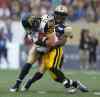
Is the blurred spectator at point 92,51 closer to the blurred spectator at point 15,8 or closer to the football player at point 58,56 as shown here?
the blurred spectator at point 15,8

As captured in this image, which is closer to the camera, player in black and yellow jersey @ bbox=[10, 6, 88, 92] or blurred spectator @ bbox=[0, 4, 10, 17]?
player in black and yellow jersey @ bbox=[10, 6, 88, 92]

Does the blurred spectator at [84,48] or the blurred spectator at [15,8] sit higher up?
the blurred spectator at [15,8]

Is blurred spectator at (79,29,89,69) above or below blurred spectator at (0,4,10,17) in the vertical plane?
below

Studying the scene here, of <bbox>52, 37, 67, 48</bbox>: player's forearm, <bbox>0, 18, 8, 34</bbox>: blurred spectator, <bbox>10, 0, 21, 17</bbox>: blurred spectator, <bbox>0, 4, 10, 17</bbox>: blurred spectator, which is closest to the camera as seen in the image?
<bbox>52, 37, 67, 48</bbox>: player's forearm

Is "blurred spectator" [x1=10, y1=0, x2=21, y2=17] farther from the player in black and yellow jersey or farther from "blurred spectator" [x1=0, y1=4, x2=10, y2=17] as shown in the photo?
the player in black and yellow jersey

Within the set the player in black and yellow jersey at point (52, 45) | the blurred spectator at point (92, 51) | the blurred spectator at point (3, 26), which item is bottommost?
the blurred spectator at point (92, 51)

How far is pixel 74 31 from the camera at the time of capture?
2459 cm

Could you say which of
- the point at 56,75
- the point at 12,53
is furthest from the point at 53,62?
the point at 12,53

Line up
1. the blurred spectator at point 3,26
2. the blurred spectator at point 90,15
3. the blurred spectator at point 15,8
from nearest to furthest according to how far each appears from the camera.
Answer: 1. the blurred spectator at point 3,26
2. the blurred spectator at point 90,15
3. the blurred spectator at point 15,8

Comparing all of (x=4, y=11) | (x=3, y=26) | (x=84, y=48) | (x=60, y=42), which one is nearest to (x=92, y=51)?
(x=84, y=48)

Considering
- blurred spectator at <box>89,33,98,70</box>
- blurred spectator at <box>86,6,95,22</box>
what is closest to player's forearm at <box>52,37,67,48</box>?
blurred spectator at <box>89,33,98,70</box>

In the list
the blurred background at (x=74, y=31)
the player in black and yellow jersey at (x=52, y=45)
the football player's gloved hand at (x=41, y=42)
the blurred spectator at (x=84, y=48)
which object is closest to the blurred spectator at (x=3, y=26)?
the blurred background at (x=74, y=31)

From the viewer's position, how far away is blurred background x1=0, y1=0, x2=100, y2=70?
23203 mm

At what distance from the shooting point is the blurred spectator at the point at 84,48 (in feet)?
76.0
